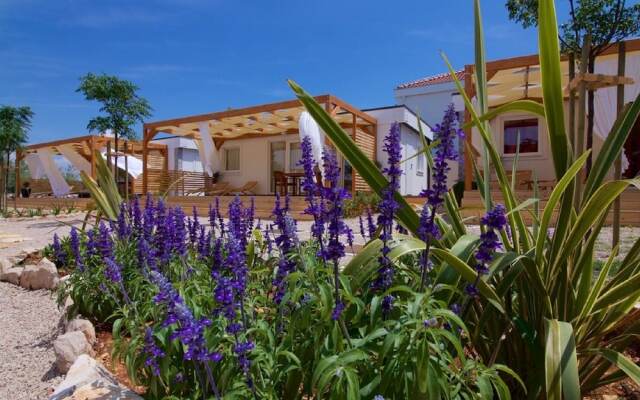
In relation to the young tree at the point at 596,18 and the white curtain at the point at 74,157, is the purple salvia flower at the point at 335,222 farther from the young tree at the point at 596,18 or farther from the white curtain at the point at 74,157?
the white curtain at the point at 74,157

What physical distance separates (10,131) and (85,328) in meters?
16.9

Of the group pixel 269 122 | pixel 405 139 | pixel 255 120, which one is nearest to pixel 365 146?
pixel 405 139

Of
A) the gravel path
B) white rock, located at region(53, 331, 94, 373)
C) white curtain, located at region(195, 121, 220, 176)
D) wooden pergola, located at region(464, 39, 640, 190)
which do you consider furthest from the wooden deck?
wooden pergola, located at region(464, 39, 640, 190)

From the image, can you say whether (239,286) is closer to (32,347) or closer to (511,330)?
(511,330)

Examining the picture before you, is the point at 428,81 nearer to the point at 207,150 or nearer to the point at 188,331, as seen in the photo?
the point at 207,150

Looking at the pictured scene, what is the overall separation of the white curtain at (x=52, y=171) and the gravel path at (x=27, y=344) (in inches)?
707

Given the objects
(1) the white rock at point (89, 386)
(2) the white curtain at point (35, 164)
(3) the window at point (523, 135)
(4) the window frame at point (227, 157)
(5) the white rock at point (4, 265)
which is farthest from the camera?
(2) the white curtain at point (35, 164)

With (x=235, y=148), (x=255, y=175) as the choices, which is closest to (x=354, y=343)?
(x=255, y=175)

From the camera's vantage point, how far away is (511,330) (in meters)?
1.52

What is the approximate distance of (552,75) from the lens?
132 cm

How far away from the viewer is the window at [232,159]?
57.7 feet

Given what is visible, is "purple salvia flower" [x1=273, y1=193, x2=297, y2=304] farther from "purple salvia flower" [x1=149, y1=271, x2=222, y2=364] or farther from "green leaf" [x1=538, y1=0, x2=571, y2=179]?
"green leaf" [x1=538, y1=0, x2=571, y2=179]

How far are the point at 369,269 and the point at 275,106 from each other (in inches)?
403

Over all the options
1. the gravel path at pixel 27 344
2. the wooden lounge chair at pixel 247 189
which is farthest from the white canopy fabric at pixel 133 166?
the gravel path at pixel 27 344
